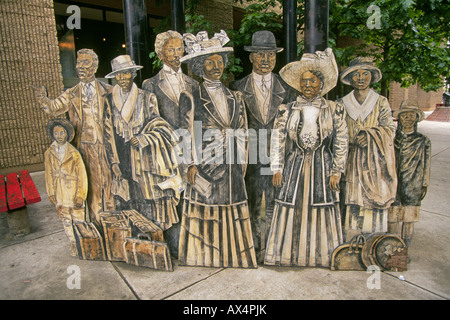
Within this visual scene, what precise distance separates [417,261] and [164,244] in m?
2.40

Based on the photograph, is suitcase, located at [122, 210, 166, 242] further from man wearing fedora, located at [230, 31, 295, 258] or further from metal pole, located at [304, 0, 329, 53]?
metal pole, located at [304, 0, 329, 53]

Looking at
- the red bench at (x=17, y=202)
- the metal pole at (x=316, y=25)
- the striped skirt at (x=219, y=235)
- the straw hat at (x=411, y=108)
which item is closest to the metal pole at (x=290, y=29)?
the metal pole at (x=316, y=25)

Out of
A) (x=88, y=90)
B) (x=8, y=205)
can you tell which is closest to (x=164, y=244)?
(x=88, y=90)

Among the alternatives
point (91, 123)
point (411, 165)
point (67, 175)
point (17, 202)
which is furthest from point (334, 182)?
point (17, 202)

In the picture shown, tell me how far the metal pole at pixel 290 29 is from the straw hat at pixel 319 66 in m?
1.07

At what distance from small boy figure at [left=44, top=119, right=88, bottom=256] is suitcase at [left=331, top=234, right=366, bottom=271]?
8.20ft

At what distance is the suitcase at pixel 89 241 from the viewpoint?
3.12 meters

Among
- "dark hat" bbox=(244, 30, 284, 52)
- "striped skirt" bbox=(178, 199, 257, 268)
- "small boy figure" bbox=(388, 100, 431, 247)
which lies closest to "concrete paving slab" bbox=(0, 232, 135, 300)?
"striped skirt" bbox=(178, 199, 257, 268)

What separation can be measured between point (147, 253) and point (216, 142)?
1231 millimetres

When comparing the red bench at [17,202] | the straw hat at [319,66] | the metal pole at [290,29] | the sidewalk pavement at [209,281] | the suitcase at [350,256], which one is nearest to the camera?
the sidewalk pavement at [209,281]

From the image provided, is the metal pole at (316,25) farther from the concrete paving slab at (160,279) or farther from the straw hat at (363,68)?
the concrete paving slab at (160,279)

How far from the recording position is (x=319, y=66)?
2666 millimetres
